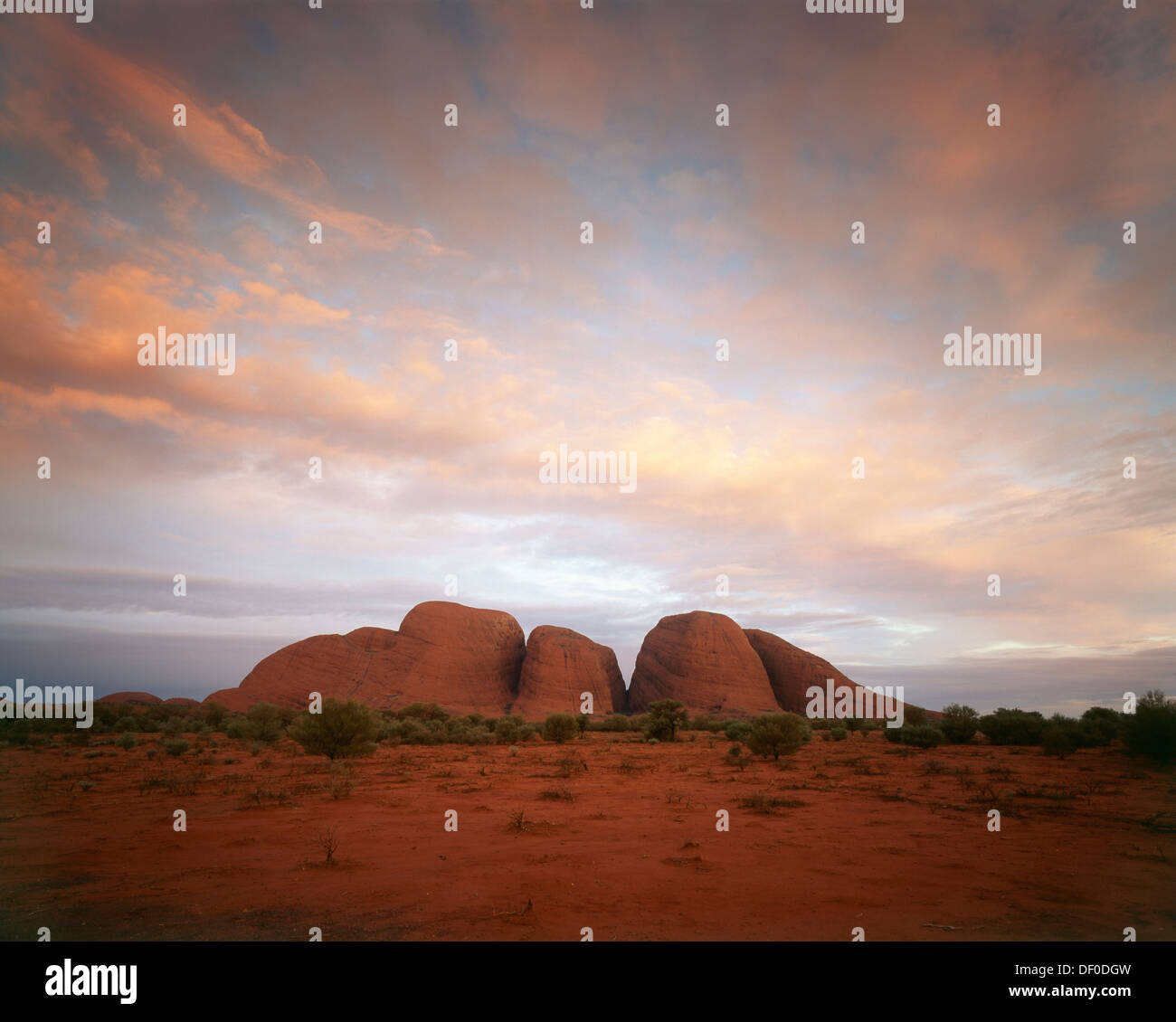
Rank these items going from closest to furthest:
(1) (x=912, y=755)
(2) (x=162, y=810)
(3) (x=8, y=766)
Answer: (2) (x=162, y=810), (3) (x=8, y=766), (1) (x=912, y=755)

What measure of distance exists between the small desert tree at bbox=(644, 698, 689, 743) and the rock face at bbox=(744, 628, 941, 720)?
3448cm

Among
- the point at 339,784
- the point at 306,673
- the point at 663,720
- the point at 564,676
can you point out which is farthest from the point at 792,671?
the point at 339,784

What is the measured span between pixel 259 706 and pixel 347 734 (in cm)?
1318

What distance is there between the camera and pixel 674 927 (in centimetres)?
535

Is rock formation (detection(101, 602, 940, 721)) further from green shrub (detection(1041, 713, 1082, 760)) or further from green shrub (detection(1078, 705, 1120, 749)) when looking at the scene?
green shrub (detection(1041, 713, 1082, 760))

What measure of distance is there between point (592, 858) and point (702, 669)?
179 ft

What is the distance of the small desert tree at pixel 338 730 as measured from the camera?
17359 mm

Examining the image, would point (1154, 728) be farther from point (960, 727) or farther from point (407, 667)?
point (407, 667)
